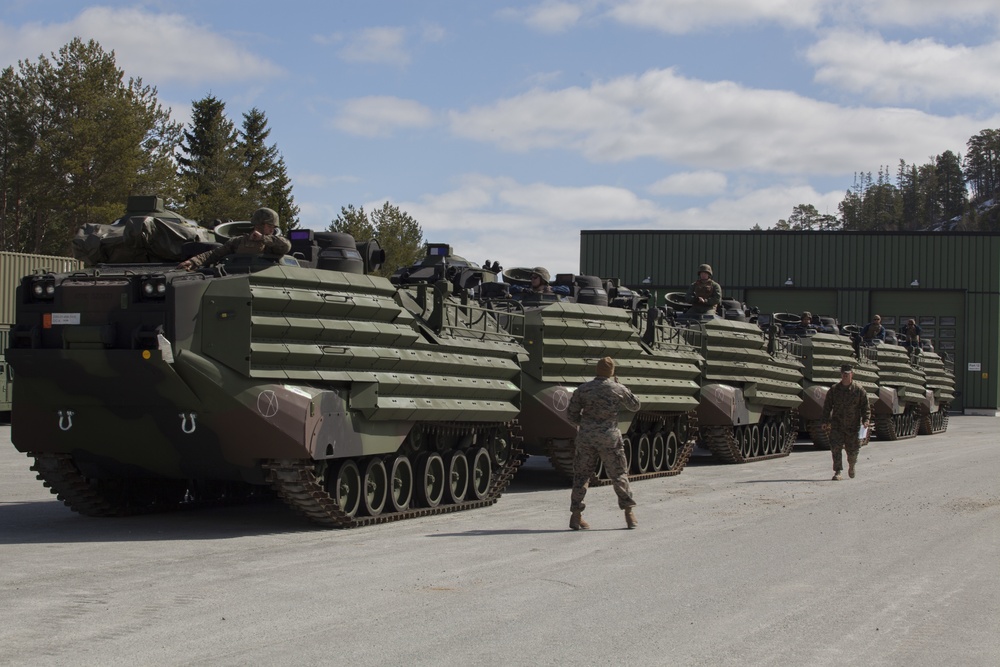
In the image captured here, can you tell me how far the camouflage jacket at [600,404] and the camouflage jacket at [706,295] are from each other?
12.8 meters

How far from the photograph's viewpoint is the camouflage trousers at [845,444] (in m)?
20.7

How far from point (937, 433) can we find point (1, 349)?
27950mm

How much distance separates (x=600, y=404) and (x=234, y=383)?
3.79 meters

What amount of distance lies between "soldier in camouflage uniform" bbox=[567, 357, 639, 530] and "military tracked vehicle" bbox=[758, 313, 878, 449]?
51.7ft

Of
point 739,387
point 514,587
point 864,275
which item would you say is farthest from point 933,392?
point 514,587

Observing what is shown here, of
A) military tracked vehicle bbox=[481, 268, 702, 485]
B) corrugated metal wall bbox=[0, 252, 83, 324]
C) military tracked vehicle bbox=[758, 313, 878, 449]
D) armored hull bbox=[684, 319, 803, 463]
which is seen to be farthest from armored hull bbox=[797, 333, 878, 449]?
corrugated metal wall bbox=[0, 252, 83, 324]

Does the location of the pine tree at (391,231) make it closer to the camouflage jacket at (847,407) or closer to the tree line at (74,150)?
the tree line at (74,150)

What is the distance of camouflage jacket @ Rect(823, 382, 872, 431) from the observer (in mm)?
20922

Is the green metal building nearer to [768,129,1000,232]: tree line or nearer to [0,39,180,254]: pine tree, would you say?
[0,39,180,254]: pine tree

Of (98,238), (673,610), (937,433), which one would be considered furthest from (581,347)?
(937,433)

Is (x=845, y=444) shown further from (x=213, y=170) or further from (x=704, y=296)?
(x=213, y=170)

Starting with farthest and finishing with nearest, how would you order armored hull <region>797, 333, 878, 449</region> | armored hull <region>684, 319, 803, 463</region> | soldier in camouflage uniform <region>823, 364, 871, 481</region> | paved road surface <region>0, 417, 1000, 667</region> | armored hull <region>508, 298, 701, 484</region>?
armored hull <region>797, 333, 878, 449</region>
armored hull <region>684, 319, 803, 463</region>
soldier in camouflage uniform <region>823, 364, 871, 481</region>
armored hull <region>508, 298, 701, 484</region>
paved road surface <region>0, 417, 1000, 667</region>

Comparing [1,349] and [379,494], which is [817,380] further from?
[1,349]

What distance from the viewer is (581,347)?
19.3 meters
